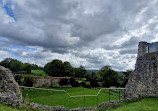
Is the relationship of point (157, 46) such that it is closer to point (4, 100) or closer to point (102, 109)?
point (102, 109)

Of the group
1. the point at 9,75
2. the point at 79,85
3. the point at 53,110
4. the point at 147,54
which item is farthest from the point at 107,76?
the point at 9,75

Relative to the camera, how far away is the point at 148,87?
7875 mm

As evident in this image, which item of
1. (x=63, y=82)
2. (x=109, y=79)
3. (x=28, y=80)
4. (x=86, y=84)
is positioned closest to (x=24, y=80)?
(x=28, y=80)

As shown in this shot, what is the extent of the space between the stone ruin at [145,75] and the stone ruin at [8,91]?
7.68m

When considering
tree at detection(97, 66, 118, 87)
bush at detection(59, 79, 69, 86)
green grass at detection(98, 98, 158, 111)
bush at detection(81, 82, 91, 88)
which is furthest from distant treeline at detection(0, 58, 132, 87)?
green grass at detection(98, 98, 158, 111)

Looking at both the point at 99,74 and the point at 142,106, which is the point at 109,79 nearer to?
the point at 99,74

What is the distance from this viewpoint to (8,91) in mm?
6273

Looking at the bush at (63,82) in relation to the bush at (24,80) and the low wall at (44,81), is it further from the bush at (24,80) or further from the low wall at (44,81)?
the bush at (24,80)

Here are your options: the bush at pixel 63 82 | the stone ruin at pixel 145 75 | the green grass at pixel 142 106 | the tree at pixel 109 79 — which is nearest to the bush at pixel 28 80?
the bush at pixel 63 82

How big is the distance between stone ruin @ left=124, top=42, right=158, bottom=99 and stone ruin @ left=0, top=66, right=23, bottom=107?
302 inches

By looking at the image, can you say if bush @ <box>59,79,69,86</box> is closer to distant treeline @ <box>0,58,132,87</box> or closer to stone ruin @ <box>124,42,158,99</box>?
distant treeline @ <box>0,58,132,87</box>

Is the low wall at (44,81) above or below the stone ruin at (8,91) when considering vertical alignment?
below

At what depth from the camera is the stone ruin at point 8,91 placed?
5808 mm

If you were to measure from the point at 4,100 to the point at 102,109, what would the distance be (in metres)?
6.23
